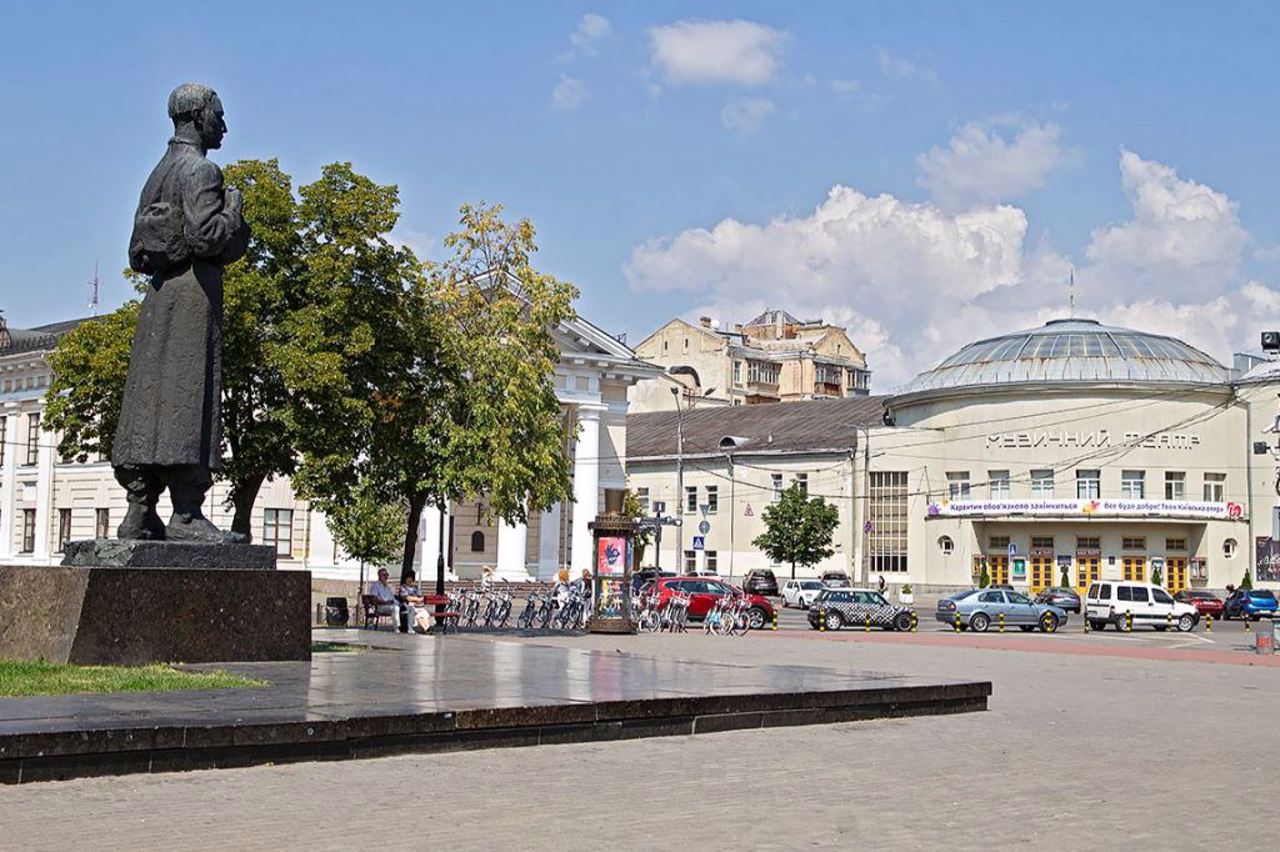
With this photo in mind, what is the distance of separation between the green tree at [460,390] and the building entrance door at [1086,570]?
4073cm

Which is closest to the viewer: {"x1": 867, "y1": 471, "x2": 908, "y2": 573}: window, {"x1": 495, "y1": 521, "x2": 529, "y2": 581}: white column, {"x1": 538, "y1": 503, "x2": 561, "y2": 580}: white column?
{"x1": 495, "y1": 521, "x2": 529, "y2": 581}: white column

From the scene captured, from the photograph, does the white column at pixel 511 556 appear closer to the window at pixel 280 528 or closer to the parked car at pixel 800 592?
the window at pixel 280 528

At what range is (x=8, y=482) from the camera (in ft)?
214

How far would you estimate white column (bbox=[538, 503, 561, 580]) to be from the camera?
61719 millimetres

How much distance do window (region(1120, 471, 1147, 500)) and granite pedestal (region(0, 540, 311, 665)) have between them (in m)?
60.2

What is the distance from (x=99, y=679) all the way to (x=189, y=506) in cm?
281

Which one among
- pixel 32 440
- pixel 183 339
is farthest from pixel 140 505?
pixel 32 440

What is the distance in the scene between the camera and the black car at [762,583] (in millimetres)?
70688

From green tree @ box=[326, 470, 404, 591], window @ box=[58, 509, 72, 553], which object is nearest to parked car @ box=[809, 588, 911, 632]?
green tree @ box=[326, 470, 404, 591]

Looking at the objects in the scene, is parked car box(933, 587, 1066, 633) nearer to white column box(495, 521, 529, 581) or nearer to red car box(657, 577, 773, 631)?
red car box(657, 577, 773, 631)

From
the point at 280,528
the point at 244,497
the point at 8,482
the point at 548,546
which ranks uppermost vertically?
the point at 8,482

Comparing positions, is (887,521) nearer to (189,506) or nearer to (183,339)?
(189,506)

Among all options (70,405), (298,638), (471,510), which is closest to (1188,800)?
(298,638)

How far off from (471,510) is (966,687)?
49.9 metres
